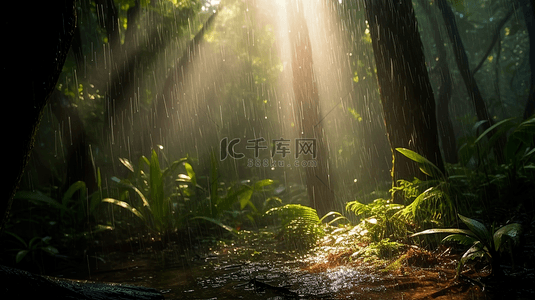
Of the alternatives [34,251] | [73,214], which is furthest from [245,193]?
[34,251]

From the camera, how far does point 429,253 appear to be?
2.82m

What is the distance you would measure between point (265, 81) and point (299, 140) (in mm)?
9449

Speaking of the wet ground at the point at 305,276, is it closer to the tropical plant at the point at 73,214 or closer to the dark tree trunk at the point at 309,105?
the tropical plant at the point at 73,214

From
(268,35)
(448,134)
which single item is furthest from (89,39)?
(448,134)

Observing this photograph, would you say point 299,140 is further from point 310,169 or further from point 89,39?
point 89,39

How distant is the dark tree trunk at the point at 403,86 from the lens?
400cm

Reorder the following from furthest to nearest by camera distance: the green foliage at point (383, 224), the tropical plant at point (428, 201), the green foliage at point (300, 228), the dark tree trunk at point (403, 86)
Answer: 1. the green foliage at point (300, 228)
2. the dark tree trunk at point (403, 86)
3. the green foliage at point (383, 224)
4. the tropical plant at point (428, 201)

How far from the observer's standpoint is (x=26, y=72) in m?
1.70

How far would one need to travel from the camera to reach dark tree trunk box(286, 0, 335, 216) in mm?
6258

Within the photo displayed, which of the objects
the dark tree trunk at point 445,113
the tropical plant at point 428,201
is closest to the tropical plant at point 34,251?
the tropical plant at point 428,201

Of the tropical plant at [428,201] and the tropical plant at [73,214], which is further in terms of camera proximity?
the tropical plant at [73,214]

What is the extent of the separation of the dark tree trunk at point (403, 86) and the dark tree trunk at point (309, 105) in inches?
80.4

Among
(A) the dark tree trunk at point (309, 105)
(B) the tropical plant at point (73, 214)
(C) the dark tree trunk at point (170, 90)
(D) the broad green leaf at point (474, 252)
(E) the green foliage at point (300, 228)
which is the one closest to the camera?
(D) the broad green leaf at point (474, 252)

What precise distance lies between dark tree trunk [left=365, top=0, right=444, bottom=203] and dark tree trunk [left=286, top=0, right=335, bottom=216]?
2.04 meters
